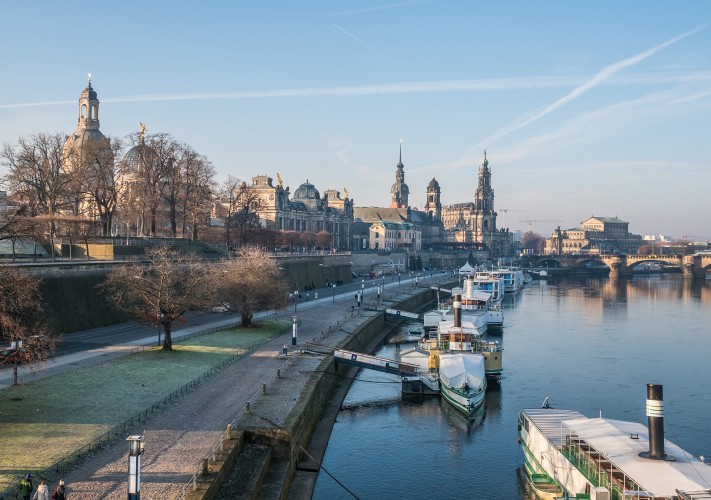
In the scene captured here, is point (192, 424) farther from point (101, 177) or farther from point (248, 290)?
point (101, 177)

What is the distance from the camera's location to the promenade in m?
25.1

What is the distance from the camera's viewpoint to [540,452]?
3322 centimetres

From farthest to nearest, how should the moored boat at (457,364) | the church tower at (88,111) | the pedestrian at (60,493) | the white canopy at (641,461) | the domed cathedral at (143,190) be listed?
1. the church tower at (88,111)
2. the domed cathedral at (143,190)
3. the moored boat at (457,364)
4. the white canopy at (641,461)
5. the pedestrian at (60,493)

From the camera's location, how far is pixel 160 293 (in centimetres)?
5153

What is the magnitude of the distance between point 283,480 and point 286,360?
1998 centimetres

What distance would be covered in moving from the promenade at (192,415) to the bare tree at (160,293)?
2.88m

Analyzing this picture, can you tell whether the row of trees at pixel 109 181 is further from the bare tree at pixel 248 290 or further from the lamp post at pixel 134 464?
the lamp post at pixel 134 464

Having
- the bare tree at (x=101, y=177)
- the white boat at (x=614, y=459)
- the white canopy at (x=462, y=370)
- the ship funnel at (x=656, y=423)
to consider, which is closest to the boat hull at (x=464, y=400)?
the white canopy at (x=462, y=370)

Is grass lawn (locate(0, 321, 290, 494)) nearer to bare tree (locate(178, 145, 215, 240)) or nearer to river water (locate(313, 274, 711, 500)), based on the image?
river water (locate(313, 274, 711, 500))

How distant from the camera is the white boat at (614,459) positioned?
25.0 m

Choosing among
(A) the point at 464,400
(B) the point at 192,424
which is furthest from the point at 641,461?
(B) the point at 192,424

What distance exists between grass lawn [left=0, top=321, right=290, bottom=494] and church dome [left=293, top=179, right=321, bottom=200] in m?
147

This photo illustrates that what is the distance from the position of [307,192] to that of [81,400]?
16408 centimetres

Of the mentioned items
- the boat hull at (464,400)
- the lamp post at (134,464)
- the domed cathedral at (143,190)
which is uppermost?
the domed cathedral at (143,190)
